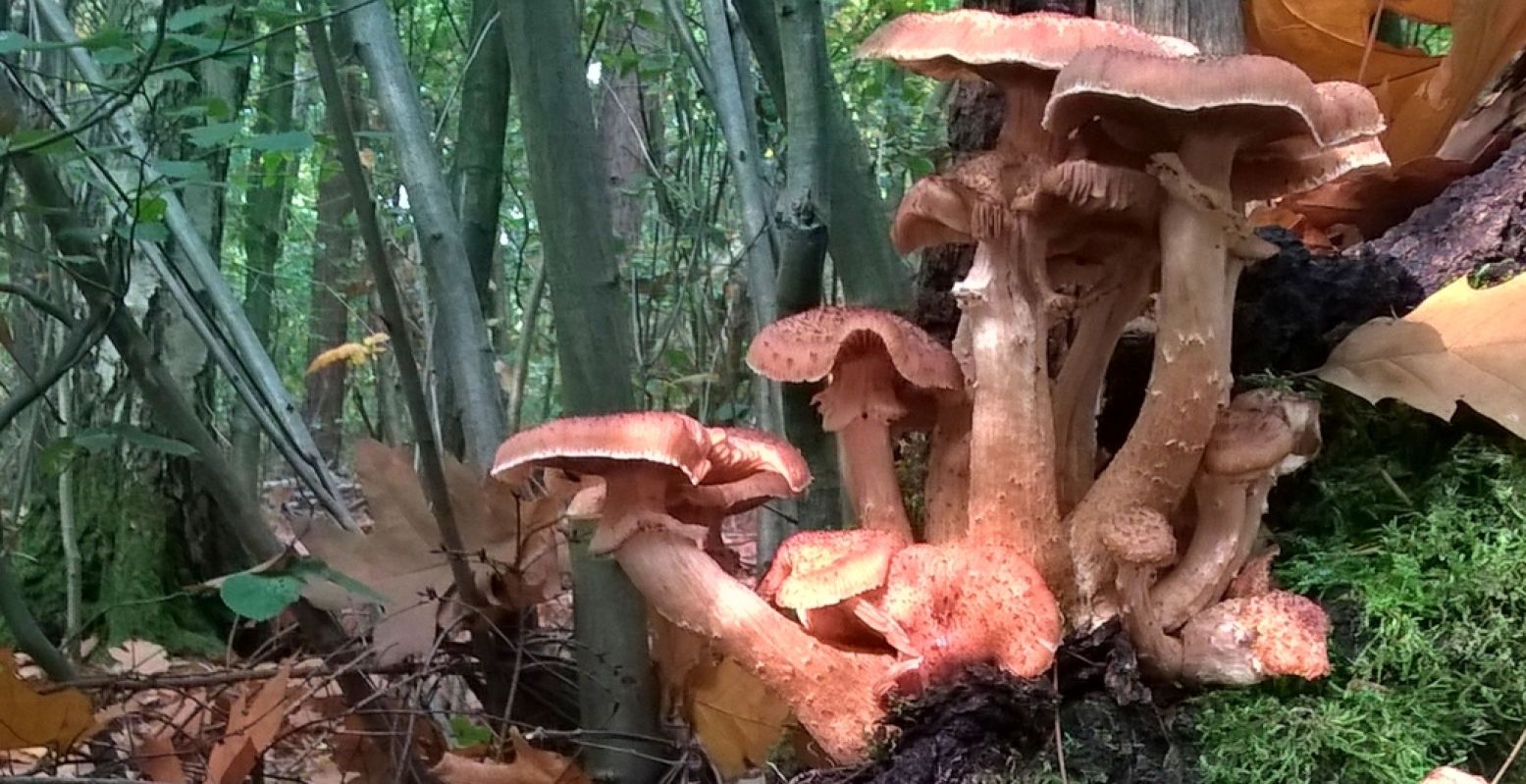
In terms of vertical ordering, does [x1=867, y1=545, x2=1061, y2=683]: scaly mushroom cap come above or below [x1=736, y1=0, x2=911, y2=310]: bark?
below

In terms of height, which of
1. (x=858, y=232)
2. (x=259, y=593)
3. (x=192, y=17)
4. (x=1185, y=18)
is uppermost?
(x=192, y=17)

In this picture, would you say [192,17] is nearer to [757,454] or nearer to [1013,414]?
[757,454]

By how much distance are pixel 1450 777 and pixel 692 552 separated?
1066 millimetres

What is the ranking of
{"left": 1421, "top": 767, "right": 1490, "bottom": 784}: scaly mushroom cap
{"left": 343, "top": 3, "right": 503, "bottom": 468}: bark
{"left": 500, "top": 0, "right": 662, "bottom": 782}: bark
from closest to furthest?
1. {"left": 1421, "top": 767, "right": 1490, "bottom": 784}: scaly mushroom cap
2. {"left": 500, "top": 0, "right": 662, "bottom": 782}: bark
3. {"left": 343, "top": 3, "right": 503, "bottom": 468}: bark

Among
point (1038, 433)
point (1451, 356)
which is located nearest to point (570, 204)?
point (1038, 433)

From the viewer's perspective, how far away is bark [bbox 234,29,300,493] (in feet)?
17.7

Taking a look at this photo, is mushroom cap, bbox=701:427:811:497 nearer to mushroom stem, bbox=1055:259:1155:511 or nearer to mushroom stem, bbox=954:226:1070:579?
mushroom stem, bbox=954:226:1070:579

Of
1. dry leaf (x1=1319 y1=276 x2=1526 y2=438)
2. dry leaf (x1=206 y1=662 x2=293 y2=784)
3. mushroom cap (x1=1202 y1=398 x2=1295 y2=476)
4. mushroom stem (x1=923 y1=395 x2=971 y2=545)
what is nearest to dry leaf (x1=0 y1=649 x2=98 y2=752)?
dry leaf (x1=206 y1=662 x2=293 y2=784)

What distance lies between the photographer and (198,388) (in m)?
4.54

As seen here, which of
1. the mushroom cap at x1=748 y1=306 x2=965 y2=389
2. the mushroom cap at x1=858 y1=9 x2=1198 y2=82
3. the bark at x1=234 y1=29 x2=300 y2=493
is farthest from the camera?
the bark at x1=234 y1=29 x2=300 y2=493

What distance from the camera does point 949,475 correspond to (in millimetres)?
1983

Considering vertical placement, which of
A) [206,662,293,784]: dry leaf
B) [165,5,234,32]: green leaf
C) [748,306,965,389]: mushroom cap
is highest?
[165,5,234,32]: green leaf

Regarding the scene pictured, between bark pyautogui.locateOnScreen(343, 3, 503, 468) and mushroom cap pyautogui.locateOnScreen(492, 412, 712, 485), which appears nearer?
mushroom cap pyautogui.locateOnScreen(492, 412, 712, 485)

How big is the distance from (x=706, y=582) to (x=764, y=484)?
193mm
